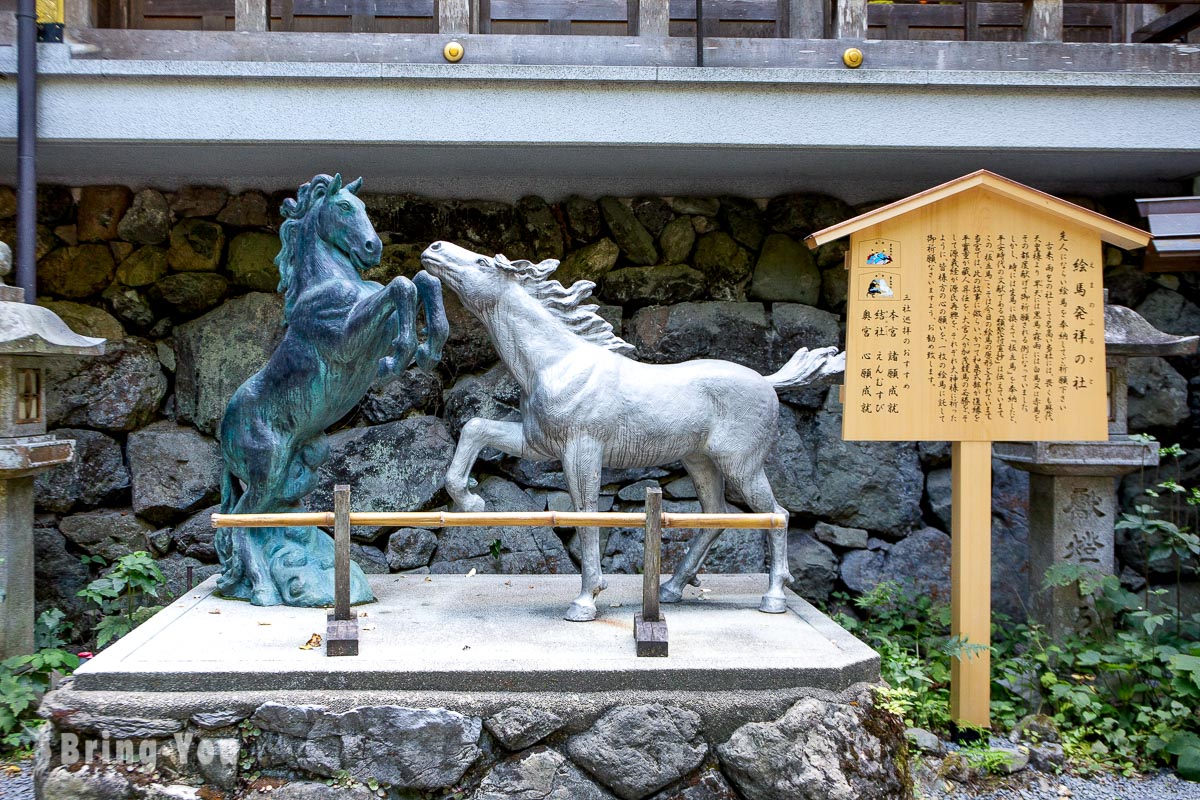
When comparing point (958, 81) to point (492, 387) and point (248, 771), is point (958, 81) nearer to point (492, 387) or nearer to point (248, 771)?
point (492, 387)

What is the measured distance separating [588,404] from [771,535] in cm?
109

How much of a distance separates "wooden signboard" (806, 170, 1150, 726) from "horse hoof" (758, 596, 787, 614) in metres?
0.78

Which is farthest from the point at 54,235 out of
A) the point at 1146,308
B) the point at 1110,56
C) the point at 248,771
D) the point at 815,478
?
the point at 1146,308

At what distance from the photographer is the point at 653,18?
4.98 metres

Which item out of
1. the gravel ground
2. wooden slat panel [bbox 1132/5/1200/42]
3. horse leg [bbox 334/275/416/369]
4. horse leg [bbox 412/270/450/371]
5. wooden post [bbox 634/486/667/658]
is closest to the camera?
wooden post [bbox 634/486/667/658]

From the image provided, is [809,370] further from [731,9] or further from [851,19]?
[731,9]

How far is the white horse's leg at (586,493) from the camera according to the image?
407cm

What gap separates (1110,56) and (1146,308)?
5.70 feet

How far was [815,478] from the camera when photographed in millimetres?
5777

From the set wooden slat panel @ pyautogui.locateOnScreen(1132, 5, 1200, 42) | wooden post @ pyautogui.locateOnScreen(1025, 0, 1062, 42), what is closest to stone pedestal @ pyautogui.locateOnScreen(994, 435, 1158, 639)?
wooden post @ pyautogui.locateOnScreen(1025, 0, 1062, 42)

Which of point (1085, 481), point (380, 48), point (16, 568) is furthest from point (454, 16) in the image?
point (1085, 481)

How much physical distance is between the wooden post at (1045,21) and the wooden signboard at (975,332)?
62.2 inches

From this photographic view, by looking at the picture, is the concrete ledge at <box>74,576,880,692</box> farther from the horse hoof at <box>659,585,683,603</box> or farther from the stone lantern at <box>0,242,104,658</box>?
the stone lantern at <box>0,242,104,658</box>

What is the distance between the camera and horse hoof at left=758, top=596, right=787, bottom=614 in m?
4.26
